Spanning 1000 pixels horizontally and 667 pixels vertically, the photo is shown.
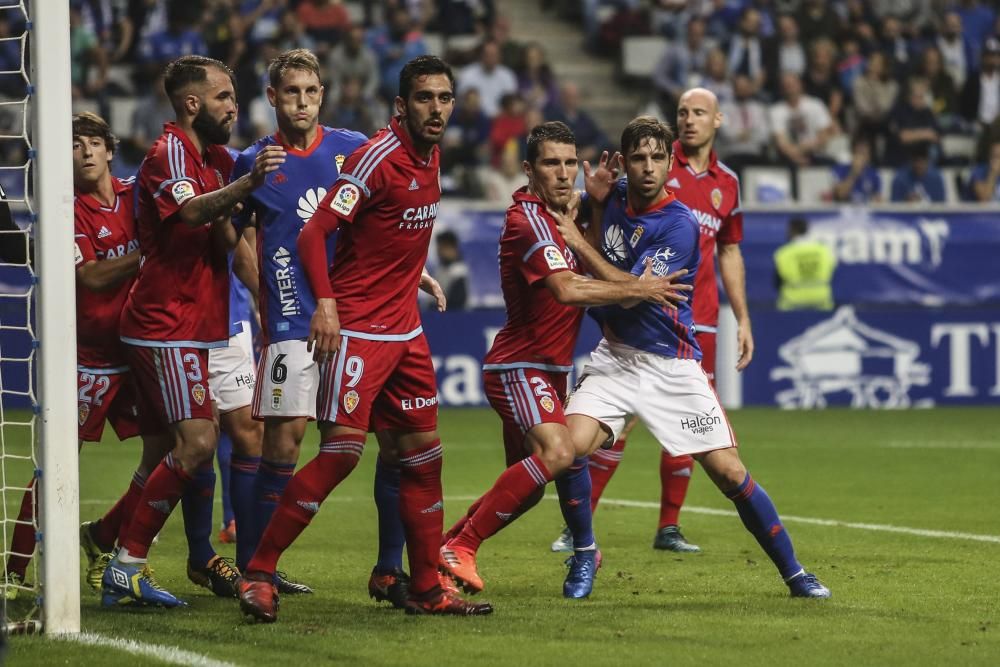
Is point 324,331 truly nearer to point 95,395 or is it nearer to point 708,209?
point 95,395

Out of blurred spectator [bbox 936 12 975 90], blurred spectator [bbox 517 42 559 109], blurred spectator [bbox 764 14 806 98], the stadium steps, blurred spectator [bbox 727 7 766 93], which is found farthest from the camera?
blurred spectator [bbox 936 12 975 90]

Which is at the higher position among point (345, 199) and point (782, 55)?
point (782, 55)

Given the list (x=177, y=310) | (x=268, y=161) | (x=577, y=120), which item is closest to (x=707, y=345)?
(x=177, y=310)

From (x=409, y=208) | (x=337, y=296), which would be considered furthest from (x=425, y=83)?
(x=337, y=296)

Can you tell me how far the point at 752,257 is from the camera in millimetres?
17609

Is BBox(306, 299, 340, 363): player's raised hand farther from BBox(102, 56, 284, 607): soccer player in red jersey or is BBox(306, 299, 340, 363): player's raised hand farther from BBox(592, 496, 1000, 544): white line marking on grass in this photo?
BBox(592, 496, 1000, 544): white line marking on grass

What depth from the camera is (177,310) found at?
21.6 ft

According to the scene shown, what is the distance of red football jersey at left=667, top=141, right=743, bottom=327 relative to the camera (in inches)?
351

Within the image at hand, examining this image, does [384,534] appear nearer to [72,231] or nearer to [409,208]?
[409,208]

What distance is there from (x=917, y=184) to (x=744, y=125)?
2.28 metres

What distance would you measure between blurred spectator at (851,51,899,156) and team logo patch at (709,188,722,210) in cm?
1268

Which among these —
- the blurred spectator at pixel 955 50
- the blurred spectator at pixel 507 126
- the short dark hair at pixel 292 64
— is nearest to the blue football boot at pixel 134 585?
the short dark hair at pixel 292 64

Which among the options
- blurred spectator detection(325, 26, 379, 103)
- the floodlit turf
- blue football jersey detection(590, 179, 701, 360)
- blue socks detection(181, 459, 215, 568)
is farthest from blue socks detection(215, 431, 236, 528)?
blurred spectator detection(325, 26, 379, 103)

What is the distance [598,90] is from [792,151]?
11.7 feet
